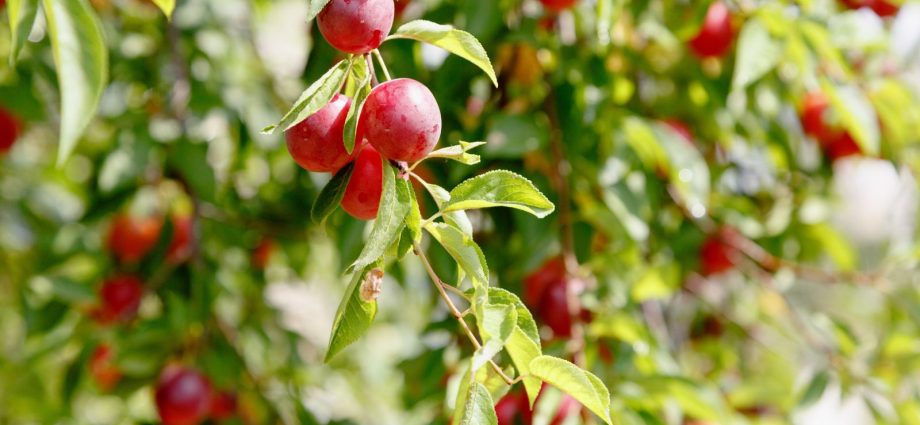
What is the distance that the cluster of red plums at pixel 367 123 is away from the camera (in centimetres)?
61

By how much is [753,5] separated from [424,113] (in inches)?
32.6

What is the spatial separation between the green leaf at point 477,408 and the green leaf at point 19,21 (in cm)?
36

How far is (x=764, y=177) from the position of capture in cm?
177

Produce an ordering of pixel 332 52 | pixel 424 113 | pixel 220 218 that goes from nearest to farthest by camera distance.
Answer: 1. pixel 424 113
2. pixel 332 52
3. pixel 220 218

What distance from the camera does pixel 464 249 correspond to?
647 millimetres

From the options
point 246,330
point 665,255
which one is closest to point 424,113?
point 665,255

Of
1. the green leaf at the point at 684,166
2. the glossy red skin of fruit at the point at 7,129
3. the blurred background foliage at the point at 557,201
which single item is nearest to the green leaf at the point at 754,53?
the blurred background foliage at the point at 557,201

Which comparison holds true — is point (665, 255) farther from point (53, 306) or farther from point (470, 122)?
point (53, 306)

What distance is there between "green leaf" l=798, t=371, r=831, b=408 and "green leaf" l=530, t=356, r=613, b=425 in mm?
784

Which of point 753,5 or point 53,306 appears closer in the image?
point 753,5

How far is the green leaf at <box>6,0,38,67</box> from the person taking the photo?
0.67 meters

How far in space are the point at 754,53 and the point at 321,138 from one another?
718mm

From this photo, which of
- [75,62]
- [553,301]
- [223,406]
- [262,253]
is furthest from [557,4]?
[262,253]

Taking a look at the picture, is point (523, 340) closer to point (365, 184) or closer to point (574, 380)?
point (574, 380)
